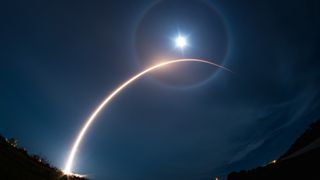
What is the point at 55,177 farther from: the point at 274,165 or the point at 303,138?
the point at 303,138

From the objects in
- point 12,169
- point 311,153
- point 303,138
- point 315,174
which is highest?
point 303,138

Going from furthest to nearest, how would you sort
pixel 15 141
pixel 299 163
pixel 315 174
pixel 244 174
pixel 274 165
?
pixel 15 141 < pixel 244 174 < pixel 274 165 < pixel 299 163 < pixel 315 174

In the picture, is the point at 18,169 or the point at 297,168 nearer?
the point at 297,168

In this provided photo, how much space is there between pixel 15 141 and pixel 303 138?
5240 centimetres

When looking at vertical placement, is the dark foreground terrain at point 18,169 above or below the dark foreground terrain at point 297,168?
below

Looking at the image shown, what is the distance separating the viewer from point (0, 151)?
23547 millimetres

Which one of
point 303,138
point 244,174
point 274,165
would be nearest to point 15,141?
point 244,174

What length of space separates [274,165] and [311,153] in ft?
12.3

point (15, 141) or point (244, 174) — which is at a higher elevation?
point (15, 141)

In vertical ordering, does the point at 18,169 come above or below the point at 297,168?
below

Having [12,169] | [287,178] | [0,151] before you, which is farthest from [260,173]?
[0,151]

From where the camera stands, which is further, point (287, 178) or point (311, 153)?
point (287, 178)

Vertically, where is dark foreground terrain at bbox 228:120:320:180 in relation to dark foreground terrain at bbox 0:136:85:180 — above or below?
above

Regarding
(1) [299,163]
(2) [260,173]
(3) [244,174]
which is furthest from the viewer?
(3) [244,174]
